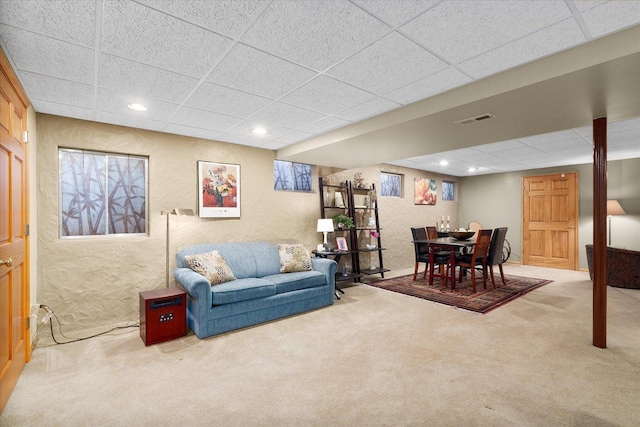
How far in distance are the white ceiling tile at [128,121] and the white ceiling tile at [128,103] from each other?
0.12 metres

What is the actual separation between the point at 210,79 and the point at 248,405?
8.11ft

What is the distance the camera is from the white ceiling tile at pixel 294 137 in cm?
408

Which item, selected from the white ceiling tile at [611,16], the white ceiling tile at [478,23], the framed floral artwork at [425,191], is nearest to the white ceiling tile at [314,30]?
the white ceiling tile at [478,23]

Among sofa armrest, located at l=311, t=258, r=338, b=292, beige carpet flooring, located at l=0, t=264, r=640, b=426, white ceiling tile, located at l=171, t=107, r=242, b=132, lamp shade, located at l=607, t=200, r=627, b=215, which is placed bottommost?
beige carpet flooring, located at l=0, t=264, r=640, b=426

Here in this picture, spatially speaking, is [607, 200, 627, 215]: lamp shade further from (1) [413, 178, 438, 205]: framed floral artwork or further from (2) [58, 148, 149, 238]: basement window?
(2) [58, 148, 149, 238]: basement window

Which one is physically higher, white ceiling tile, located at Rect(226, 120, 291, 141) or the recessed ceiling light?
the recessed ceiling light

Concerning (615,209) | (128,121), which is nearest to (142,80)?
(128,121)

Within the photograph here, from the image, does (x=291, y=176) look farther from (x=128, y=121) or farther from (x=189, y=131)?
(x=128, y=121)

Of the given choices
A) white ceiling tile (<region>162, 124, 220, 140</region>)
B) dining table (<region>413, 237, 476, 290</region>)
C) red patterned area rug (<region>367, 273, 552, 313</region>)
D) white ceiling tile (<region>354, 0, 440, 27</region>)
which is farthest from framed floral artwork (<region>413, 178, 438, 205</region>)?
white ceiling tile (<region>354, 0, 440, 27</region>)

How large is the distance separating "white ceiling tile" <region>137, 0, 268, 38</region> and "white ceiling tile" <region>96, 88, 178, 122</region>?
1.40m

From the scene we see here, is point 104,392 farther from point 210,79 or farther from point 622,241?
point 622,241

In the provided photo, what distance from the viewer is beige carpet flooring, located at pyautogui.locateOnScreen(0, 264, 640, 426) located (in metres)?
2.01

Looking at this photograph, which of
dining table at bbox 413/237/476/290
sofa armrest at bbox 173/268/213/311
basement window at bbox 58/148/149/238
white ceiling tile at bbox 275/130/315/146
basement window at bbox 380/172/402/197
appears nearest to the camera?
sofa armrest at bbox 173/268/213/311

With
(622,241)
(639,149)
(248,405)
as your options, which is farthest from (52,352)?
(622,241)
